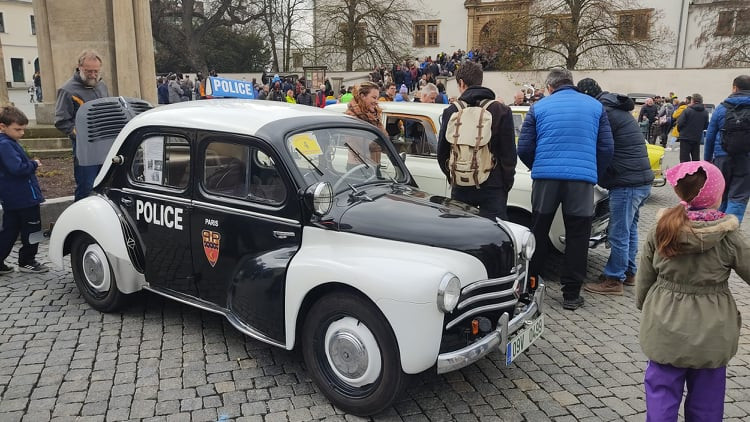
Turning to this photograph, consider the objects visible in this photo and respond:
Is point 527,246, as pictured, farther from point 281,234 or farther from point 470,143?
point 281,234

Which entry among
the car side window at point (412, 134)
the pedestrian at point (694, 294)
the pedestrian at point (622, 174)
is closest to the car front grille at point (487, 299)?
the pedestrian at point (694, 294)

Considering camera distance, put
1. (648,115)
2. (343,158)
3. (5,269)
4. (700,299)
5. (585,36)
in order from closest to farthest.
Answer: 1. (700,299)
2. (343,158)
3. (5,269)
4. (648,115)
5. (585,36)

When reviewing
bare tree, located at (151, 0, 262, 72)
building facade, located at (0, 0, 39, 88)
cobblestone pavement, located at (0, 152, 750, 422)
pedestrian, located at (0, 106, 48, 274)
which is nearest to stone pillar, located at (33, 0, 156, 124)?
pedestrian, located at (0, 106, 48, 274)

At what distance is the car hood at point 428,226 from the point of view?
3451mm

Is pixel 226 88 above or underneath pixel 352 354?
above

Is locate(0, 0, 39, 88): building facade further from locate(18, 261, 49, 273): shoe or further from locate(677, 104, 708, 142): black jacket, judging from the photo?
locate(677, 104, 708, 142): black jacket

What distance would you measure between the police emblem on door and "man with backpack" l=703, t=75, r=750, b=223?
6343 millimetres

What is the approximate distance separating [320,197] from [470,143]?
1812mm

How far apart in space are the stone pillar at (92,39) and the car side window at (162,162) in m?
7.71

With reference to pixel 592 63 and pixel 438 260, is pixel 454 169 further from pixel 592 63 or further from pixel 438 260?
pixel 592 63

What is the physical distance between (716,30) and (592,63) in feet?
47.1

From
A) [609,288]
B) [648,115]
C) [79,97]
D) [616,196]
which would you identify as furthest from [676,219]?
[648,115]

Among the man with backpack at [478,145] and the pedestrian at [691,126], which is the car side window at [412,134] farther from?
the pedestrian at [691,126]

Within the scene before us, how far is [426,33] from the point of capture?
5344cm
